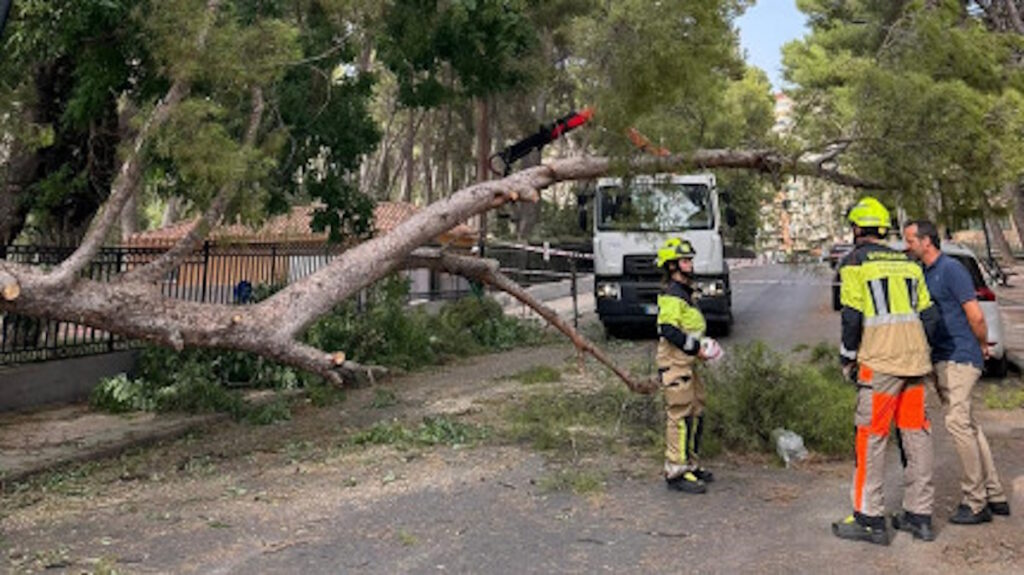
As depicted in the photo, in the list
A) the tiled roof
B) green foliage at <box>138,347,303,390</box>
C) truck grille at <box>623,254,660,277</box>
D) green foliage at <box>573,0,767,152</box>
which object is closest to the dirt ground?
green foliage at <box>138,347,303,390</box>

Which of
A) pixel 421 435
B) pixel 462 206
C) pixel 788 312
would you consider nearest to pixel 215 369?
pixel 421 435

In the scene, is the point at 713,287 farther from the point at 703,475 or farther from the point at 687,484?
the point at 687,484

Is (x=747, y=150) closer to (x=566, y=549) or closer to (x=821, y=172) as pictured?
(x=821, y=172)

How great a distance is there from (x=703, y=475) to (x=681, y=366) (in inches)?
32.5

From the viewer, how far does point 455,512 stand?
551 cm

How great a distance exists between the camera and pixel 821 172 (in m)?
7.73

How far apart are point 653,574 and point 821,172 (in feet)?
15.6

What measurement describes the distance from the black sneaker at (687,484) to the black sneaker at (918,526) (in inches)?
53.4

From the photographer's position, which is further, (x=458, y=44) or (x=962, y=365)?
(x=458, y=44)

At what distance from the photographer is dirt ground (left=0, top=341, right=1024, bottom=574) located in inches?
180

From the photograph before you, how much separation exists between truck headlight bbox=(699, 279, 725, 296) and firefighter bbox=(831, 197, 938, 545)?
28.8 feet

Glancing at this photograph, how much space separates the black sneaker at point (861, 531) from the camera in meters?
4.71

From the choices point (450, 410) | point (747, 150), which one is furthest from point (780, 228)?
point (450, 410)

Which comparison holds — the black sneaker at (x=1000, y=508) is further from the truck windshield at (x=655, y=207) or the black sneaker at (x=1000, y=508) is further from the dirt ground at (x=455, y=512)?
the truck windshield at (x=655, y=207)
